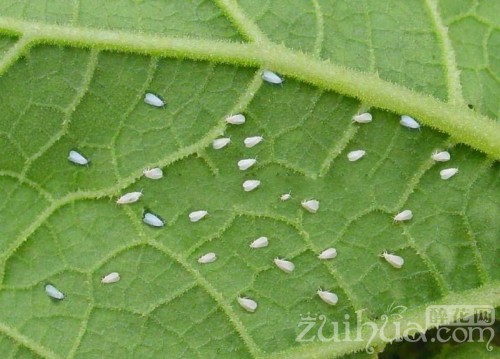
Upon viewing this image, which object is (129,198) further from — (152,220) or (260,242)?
(260,242)

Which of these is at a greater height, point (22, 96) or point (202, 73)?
point (202, 73)

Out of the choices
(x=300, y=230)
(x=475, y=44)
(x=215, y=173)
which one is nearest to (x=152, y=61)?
(x=215, y=173)

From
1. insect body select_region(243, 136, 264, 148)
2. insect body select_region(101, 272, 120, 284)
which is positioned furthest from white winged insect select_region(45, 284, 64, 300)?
insect body select_region(243, 136, 264, 148)

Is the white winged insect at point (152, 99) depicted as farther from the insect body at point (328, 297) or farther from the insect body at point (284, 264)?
→ the insect body at point (328, 297)

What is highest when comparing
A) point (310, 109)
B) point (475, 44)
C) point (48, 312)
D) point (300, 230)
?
point (475, 44)

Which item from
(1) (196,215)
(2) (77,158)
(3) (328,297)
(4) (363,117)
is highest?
(4) (363,117)

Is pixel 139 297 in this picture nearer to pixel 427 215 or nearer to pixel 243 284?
pixel 243 284

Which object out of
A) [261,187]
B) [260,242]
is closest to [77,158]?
[261,187]
